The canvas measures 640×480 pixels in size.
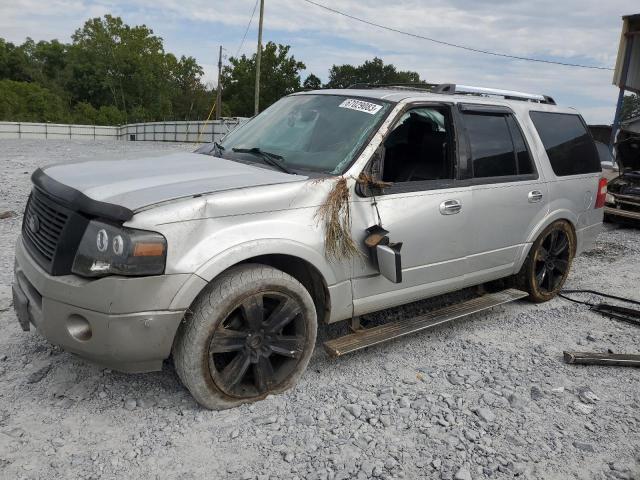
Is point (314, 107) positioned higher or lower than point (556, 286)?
higher

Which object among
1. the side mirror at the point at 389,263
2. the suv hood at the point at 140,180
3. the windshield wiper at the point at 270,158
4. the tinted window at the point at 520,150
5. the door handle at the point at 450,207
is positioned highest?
the tinted window at the point at 520,150

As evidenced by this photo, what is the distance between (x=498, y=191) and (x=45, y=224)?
124 inches

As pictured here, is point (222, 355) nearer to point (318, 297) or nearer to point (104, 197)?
point (318, 297)

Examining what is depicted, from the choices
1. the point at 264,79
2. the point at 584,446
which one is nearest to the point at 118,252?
the point at 584,446

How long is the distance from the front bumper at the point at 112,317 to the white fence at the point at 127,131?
26.1 meters

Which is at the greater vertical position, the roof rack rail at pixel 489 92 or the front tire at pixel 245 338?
the roof rack rail at pixel 489 92

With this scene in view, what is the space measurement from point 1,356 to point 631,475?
364 centimetres

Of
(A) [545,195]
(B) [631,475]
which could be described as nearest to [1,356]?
(B) [631,475]

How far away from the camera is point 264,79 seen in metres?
54.6

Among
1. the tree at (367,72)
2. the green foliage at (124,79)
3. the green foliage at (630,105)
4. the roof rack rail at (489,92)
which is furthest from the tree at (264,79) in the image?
the roof rack rail at (489,92)

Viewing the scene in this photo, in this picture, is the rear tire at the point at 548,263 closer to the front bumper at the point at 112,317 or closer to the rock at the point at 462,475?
the rock at the point at 462,475

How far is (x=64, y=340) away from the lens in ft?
9.36

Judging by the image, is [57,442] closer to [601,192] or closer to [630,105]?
[601,192]

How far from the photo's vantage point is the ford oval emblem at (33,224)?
316 cm
